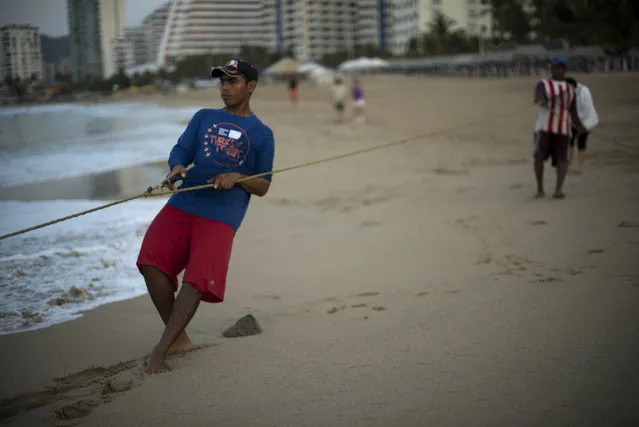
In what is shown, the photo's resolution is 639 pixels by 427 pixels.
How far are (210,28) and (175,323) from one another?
10418 centimetres

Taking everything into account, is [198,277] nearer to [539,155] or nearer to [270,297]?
[270,297]

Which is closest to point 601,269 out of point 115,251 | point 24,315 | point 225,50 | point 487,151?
point 24,315

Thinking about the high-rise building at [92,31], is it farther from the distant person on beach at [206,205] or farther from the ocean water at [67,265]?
the distant person on beach at [206,205]

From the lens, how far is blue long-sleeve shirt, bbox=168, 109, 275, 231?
3762 mm

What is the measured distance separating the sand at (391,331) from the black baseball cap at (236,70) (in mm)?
1403

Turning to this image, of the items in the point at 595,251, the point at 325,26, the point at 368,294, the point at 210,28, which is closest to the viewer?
the point at 368,294

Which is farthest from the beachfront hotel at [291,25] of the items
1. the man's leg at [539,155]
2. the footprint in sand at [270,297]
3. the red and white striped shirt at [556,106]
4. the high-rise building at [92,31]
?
the footprint in sand at [270,297]

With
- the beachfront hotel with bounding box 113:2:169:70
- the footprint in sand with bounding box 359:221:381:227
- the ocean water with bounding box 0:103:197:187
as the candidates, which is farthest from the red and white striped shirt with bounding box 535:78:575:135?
the beachfront hotel with bounding box 113:2:169:70

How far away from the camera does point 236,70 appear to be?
3.84 meters

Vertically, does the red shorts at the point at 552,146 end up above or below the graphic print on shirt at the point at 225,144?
below

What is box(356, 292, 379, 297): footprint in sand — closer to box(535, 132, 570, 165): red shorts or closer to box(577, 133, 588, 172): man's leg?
box(535, 132, 570, 165): red shorts

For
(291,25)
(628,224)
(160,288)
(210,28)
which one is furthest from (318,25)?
(160,288)

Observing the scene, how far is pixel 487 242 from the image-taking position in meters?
6.63

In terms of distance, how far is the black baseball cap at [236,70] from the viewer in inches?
150
